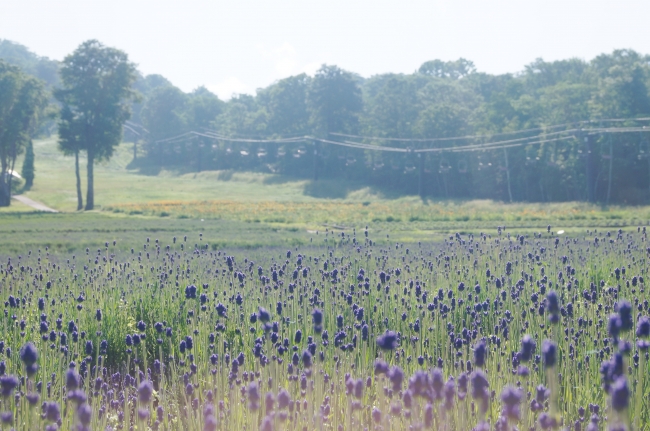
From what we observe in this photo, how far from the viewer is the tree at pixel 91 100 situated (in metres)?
62.1

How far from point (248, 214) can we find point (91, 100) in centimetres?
2244

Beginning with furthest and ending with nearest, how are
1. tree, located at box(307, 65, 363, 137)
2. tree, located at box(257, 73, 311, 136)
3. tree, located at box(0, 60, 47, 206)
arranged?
tree, located at box(257, 73, 311, 136)
tree, located at box(307, 65, 363, 137)
tree, located at box(0, 60, 47, 206)

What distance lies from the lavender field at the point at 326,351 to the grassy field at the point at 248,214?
49.3 ft

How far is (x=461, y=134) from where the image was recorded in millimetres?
76375

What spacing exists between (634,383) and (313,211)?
153ft

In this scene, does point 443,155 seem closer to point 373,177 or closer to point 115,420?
point 373,177

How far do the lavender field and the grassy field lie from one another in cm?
1502

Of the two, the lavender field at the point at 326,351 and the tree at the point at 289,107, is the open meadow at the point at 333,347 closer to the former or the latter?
the lavender field at the point at 326,351

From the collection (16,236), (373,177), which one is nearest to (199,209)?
(16,236)

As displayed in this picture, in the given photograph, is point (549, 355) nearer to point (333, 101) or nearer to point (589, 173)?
point (589, 173)

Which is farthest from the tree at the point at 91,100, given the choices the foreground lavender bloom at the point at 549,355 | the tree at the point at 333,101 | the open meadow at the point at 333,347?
the foreground lavender bloom at the point at 549,355

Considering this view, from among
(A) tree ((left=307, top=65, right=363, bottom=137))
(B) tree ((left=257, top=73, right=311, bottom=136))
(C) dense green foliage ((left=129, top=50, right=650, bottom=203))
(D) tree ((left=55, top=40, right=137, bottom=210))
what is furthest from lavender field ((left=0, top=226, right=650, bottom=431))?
(B) tree ((left=257, top=73, right=311, bottom=136))

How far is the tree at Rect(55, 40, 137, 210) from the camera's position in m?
62.1

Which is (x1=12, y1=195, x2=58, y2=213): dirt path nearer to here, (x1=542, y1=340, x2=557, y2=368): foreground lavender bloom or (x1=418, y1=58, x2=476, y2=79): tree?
(x1=542, y1=340, x2=557, y2=368): foreground lavender bloom
